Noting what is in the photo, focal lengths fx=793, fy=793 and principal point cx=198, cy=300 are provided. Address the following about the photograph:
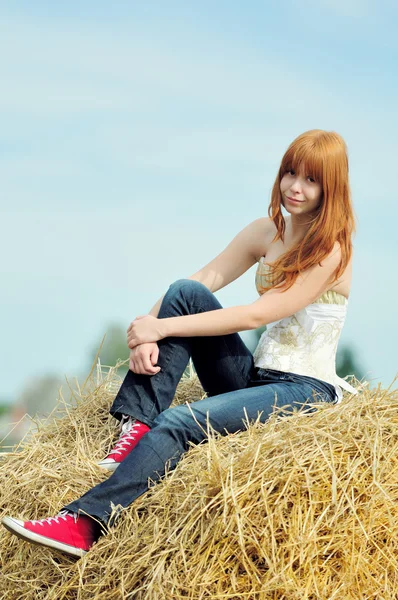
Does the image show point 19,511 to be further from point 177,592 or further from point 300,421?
point 300,421

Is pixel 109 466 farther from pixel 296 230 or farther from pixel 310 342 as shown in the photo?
pixel 296 230

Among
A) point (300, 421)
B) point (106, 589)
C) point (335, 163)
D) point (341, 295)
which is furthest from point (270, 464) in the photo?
point (335, 163)

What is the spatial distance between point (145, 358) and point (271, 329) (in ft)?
1.91

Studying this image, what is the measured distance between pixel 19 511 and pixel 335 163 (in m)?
1.82

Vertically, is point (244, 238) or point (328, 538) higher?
point (244, 238)

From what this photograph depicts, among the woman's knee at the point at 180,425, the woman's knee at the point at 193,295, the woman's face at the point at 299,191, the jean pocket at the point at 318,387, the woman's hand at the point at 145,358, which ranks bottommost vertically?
the jean pocket at the point at 318,387

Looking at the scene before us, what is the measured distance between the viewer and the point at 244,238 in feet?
11.5

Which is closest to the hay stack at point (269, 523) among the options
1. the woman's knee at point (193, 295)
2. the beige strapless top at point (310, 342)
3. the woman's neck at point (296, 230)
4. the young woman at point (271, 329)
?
the young woman at point (271, 329)

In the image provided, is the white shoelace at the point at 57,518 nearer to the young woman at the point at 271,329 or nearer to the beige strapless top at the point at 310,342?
the young woman at the point at 271,329

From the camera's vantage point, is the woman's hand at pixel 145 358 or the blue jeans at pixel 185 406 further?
the woman's hand at pixel 145 358

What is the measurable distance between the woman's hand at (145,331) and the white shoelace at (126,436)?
0.95ft

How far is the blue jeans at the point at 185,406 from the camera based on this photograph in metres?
2.69

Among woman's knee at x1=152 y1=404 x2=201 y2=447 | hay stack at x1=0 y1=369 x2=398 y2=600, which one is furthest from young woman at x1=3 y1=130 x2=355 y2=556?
hay stack at x1=0 y1=369 x2=398 y2=600

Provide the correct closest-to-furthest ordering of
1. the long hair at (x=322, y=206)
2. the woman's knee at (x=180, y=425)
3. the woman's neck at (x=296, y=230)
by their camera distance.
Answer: the woman's knee at (x=180, y=425) < the long hair at (x=322, y=206) < the woman's neck at (x=296, y=230)
